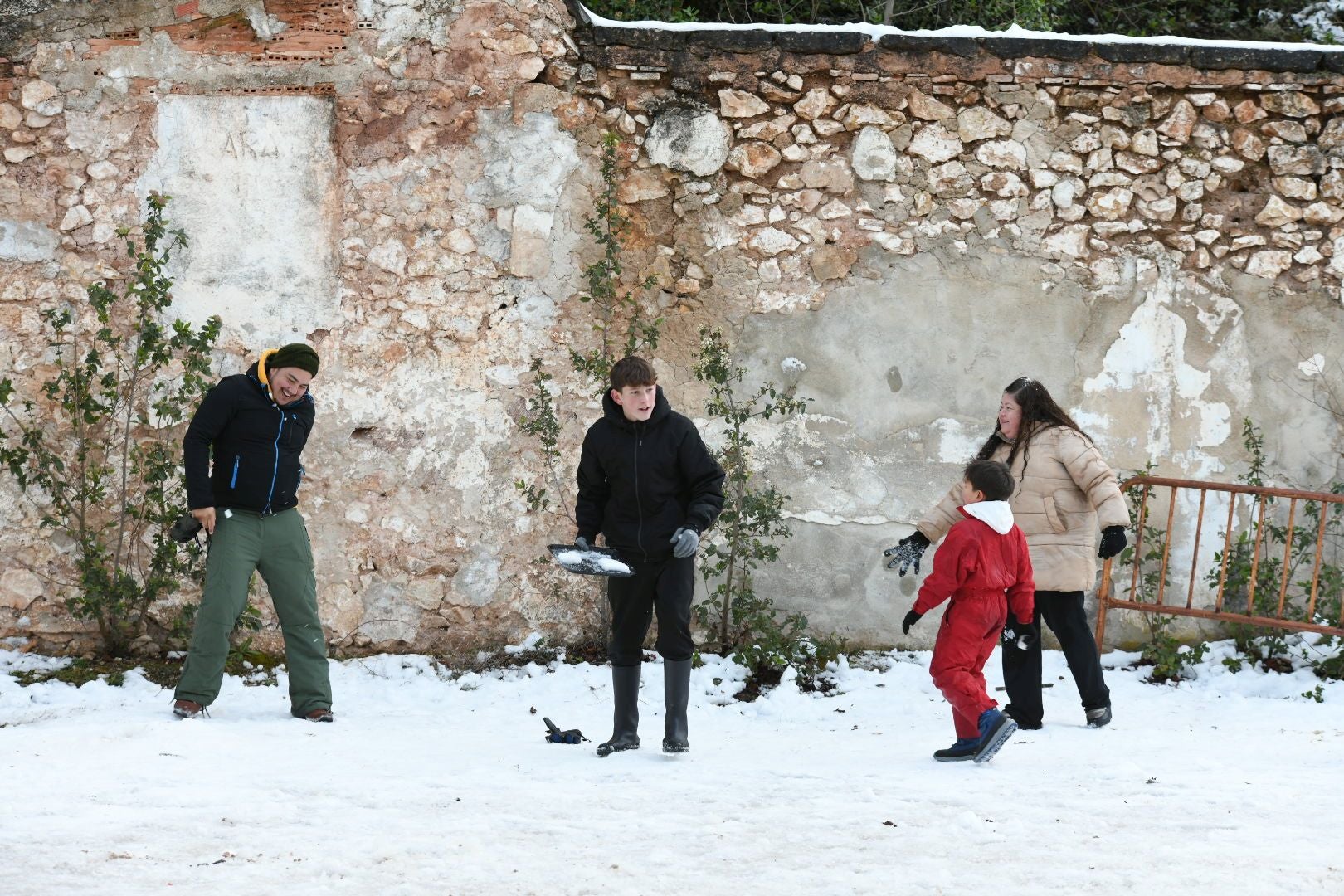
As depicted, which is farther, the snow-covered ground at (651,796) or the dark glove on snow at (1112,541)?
the dark glove on snow at (1112,541)

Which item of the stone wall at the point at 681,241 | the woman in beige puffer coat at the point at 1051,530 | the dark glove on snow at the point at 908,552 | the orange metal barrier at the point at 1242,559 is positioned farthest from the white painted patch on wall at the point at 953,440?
the dark glove on snow at the point at 908,552

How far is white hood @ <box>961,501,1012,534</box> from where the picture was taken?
16.0 feet

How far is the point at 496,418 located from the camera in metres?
6.55

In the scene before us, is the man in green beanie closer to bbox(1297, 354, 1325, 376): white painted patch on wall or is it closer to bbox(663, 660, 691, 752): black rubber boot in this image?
bbox(663, 660, 691, 752): black rubber boot

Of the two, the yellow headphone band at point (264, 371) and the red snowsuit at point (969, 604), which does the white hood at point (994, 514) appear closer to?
the red snowsuit at point (969, 604)

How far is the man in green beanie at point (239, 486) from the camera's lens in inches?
207

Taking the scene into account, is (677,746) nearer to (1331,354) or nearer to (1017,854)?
(1017,854)

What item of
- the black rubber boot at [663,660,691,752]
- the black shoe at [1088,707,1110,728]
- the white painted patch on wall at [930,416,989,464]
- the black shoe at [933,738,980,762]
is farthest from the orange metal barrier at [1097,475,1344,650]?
the black rubber boot at [663,660,691,752]

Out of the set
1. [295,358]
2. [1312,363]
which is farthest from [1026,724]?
[295,358]

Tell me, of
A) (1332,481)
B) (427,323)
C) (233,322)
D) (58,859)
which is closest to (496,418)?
(427,323)

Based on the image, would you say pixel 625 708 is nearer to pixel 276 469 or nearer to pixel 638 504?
pixel 638 504

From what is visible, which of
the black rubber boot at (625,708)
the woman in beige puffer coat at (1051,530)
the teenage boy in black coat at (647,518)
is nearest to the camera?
the teenage boy in black coat at (647,518)

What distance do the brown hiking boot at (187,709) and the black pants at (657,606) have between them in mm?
1611

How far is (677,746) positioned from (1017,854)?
4.91 feet
